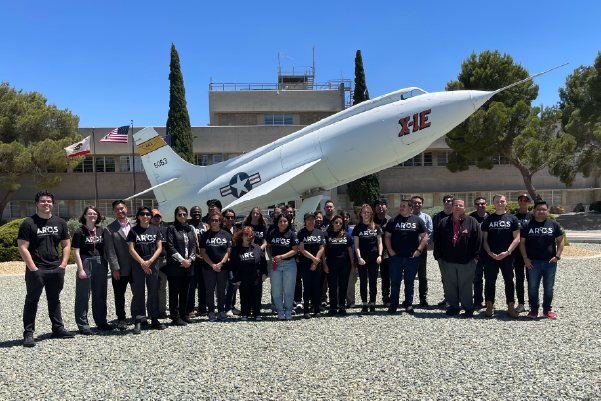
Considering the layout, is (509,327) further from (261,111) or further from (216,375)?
(261,111)

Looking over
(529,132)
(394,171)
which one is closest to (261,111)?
(394,171)

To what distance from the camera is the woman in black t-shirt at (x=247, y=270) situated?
737 cm

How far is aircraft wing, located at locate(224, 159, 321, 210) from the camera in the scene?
12547mm

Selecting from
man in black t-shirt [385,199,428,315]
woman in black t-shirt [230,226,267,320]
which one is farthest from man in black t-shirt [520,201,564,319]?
woman in black t-shirt [230,226,267,320]

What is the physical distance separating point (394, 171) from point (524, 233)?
88.0 feet

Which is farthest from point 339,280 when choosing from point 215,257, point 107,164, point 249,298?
point 107,164

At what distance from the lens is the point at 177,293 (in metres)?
7.18

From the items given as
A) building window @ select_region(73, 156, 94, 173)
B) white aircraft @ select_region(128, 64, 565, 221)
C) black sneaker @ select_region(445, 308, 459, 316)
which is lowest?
black sneaker @ select_region(445, 308, 459, 316)

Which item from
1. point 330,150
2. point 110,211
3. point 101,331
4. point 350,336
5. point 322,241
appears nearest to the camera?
point 350,336

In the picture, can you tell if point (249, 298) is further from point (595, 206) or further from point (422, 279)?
point (595, 206)

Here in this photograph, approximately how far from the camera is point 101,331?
688 centimetres

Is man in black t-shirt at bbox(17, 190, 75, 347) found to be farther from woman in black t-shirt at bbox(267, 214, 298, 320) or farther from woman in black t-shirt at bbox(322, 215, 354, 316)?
woman in black t-shirt at bbox(322, 215, 354, 316)

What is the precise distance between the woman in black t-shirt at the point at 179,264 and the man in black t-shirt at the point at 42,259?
1494 mm

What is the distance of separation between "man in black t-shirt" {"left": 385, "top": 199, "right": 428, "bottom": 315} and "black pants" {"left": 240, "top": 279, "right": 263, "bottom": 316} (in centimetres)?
231
